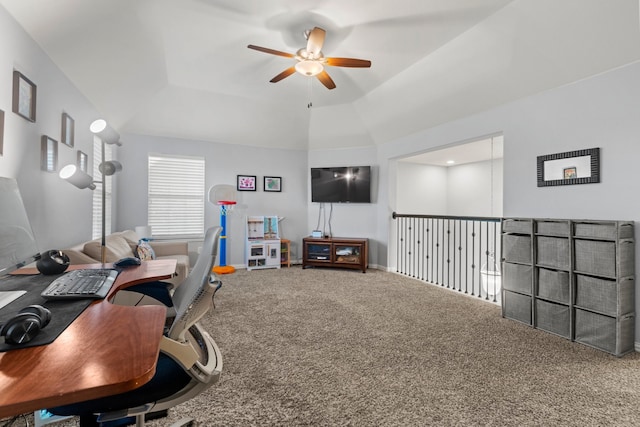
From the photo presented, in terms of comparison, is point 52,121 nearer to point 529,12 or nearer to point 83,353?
point 83,353

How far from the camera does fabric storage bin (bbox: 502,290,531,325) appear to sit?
3064 millimetres

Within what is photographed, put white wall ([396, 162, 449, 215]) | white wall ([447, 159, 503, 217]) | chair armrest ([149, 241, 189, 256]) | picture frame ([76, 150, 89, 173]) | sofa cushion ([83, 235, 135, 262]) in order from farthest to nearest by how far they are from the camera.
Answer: white wall ([396, 162, 449, 215])
white wall ([447, 159, 503, 217])
chair armrest ([149, 241, 189, 256])
picture frame ([76, 150, 89, 173])
sofa cushion ([83, 235, 135, 262])

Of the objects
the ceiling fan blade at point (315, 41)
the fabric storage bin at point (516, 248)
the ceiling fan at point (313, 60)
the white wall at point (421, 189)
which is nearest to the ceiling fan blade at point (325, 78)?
the ceiling fan at point (313, 60)

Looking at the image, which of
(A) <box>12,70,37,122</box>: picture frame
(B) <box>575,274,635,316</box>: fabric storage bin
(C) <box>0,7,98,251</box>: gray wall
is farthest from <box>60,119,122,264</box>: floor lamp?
(B) <box>575,274,635,316</box>: fabric storage bin

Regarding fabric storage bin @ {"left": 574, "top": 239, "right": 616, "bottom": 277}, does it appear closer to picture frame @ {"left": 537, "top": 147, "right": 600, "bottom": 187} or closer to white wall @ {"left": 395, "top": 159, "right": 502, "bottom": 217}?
picture frame @ {"left": 537, "top": 147, "right": 600, "bottom": 187}

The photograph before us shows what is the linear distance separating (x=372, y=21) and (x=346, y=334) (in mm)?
2979

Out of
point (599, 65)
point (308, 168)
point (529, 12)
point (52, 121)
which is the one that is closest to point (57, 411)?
point (52, 121)

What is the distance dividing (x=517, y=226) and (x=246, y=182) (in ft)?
14.5

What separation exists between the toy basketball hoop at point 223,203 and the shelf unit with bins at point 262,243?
0.40 meters

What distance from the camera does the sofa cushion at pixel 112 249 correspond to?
270 centimetres

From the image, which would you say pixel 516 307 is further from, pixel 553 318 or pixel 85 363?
pixel 85 363

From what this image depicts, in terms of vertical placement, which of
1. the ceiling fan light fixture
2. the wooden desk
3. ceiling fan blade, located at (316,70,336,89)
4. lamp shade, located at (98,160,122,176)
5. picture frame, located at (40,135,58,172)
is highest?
ceiling fan blade, located at (316,70,336,89)

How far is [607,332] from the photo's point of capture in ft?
8.13

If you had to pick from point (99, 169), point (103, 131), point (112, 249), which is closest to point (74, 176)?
point (99, 169)
